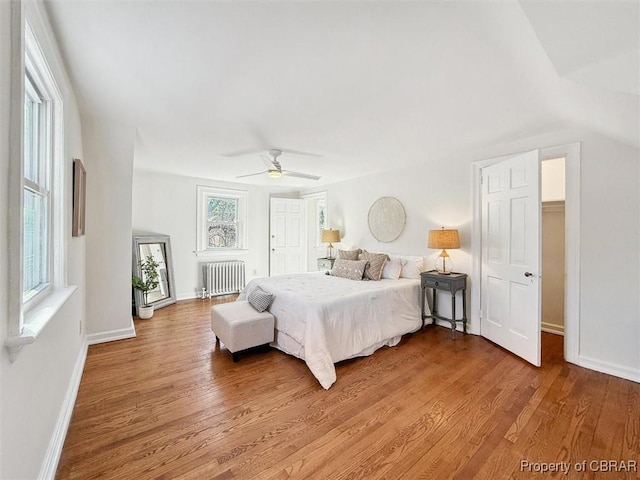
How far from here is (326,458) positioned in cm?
158

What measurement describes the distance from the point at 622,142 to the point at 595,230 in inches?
30.8

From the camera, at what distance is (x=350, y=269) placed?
3.96 metres

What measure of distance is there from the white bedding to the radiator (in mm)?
2120

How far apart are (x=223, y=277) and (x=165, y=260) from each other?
110 centimetres

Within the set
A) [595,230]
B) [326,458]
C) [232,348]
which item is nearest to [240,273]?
[232,348]

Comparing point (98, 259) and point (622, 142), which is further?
point (98, 259)

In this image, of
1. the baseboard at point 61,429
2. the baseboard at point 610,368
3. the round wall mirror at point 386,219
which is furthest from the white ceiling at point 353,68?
the baseboard at point 61,429

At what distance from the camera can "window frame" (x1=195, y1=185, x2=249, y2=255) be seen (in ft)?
18.0

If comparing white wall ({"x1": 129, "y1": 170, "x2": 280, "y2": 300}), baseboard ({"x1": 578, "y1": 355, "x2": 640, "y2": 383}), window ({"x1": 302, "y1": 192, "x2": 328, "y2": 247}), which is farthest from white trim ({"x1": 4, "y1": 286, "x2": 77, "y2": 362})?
window ({"x1": 302, "y1": 192, "x2": 328, "y2": 247})

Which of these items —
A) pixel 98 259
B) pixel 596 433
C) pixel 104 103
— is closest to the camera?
pixel 596 433

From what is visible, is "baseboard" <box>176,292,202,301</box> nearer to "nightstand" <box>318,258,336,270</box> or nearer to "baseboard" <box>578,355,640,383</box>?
"nightstand" <box>318,258,336,270</box>

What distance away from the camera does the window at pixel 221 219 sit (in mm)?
5531

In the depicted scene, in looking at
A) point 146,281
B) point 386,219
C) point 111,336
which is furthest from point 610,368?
point 146,281

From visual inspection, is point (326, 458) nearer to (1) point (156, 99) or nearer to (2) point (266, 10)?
(2) point (266, 10)
